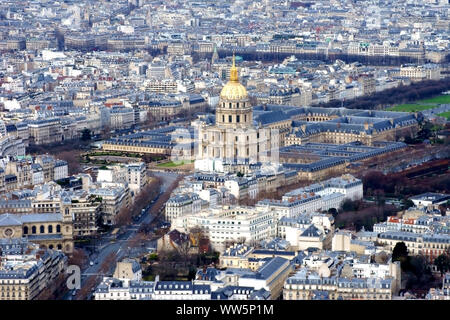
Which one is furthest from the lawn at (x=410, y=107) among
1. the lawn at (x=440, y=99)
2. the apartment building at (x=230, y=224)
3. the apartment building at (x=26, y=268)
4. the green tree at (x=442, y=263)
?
the apartment building at (x=26, y=268)

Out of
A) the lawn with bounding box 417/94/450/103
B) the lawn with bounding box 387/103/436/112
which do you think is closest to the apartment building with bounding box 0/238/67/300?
the lawn with bounding box 387/103/436/112

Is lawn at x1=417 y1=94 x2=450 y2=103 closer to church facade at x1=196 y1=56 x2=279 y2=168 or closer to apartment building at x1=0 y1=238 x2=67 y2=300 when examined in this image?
church facade at x1=196 y1=56 x2=279 y2=168

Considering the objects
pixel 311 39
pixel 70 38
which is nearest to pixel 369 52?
pixel 311 39

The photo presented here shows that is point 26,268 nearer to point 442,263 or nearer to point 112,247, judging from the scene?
point 112,247

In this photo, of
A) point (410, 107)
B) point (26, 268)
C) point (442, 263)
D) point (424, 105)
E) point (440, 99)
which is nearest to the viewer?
point (26, 268)

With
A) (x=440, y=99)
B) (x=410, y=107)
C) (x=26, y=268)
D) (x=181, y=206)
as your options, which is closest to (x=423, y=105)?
(x=410, y=107)
